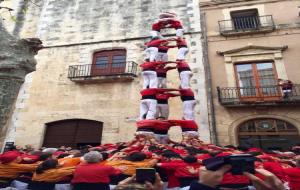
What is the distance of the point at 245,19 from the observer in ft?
39.9

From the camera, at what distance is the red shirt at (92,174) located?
366cm

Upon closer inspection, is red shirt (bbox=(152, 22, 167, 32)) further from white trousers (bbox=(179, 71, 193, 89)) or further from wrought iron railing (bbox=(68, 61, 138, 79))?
wrought iron railing (bbox=(68, 61, 138, 79))

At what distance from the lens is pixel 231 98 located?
10.1 metres

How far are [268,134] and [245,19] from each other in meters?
5.72

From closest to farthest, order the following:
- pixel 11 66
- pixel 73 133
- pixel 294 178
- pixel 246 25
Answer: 1. pixel 294 178
2. pixel 11 66
3. pixel 73 133
4. pixel 246 25

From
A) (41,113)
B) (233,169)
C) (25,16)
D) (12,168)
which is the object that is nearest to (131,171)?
(12,168)

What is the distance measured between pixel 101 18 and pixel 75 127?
6.18 m

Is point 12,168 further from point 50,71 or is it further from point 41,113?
point 50,71

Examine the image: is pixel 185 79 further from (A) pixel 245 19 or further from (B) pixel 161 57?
(A) pixel 245 19

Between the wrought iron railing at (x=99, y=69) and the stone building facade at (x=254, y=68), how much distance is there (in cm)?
371

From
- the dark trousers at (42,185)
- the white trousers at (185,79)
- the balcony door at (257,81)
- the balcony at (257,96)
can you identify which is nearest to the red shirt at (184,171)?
the dark trousers at (42,185)

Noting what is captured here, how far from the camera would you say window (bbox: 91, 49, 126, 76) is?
1210 cm

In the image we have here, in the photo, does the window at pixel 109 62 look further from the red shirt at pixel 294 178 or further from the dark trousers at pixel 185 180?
the red shirt at pixel 294 178

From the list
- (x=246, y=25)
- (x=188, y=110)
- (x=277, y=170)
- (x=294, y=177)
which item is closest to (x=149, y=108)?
(x=188, y=110)
